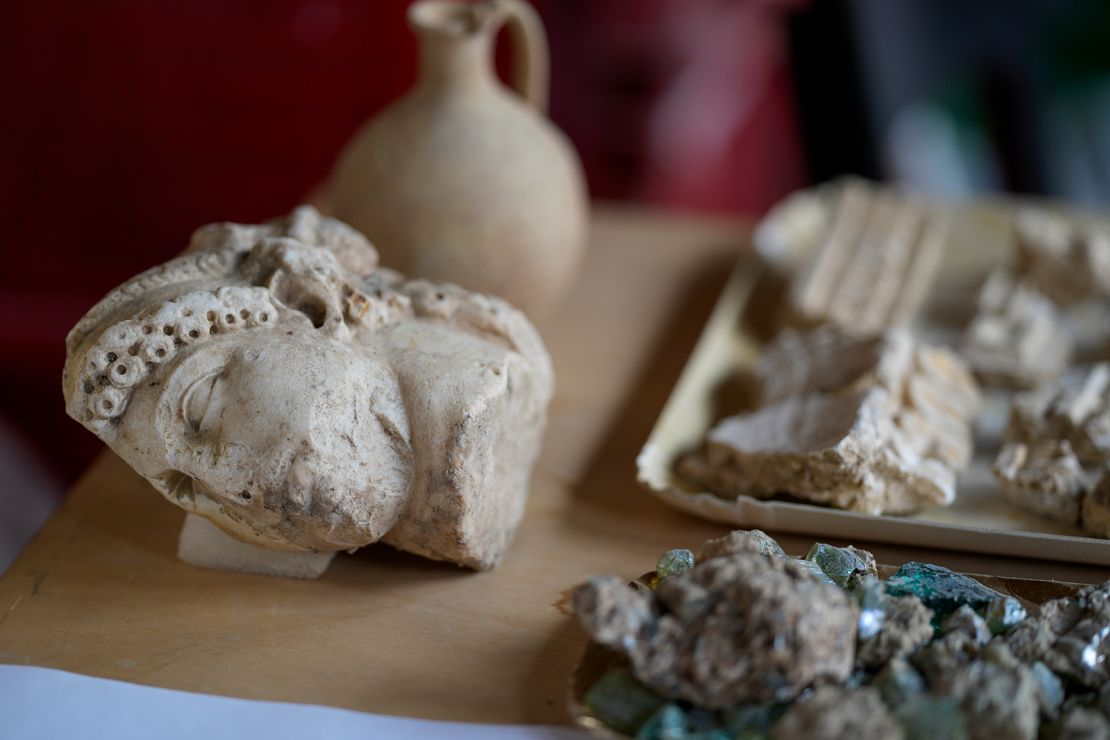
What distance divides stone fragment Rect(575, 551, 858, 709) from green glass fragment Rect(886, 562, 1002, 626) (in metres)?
0.18

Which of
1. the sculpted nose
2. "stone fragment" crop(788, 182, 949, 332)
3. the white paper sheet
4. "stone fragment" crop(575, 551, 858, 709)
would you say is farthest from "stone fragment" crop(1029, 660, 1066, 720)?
"stone fragment" crop(788, 182, 949, 332)

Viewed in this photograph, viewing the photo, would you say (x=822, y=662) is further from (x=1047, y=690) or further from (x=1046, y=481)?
(x=1046, y=481)

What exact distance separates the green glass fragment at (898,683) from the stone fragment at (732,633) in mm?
46

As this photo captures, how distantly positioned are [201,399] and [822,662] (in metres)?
0.84

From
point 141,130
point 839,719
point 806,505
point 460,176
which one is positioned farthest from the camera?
point 141,130

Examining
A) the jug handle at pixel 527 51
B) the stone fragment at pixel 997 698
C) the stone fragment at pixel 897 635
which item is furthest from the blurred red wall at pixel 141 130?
the stone fragment at pixel 997 698

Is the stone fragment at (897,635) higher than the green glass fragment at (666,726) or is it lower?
higher

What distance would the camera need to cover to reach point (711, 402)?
2246mm

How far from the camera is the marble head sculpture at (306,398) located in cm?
153

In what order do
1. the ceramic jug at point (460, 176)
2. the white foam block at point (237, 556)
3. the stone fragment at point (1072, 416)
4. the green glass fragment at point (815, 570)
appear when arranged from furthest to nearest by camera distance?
the ceramic jug at point (460, 176) < the stone fragment at point (1072, 416) < the white foam block at point (237, 556) < the green glass fragment at point (815, 570)

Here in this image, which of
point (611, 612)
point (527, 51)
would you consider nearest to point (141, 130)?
point (527, 51)

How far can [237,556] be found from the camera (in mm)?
1756

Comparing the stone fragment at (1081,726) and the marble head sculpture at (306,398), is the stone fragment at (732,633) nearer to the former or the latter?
the stone fragment at (1081,726)

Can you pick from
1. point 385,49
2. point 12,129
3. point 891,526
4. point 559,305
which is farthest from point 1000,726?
point 12,129
